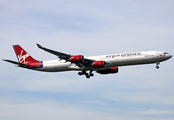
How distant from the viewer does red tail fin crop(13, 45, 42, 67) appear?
64625 millimetres

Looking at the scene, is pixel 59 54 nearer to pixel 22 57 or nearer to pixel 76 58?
pixel 76 58

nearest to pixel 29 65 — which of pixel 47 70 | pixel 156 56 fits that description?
pixel 47 70

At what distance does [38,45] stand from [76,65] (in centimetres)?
998

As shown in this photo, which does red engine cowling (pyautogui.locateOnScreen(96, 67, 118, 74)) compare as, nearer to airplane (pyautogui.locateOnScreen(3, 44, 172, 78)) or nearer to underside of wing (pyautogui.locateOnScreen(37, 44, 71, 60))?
airplane (pyautogui.locateOnScreen(3, 44, 172, 78))

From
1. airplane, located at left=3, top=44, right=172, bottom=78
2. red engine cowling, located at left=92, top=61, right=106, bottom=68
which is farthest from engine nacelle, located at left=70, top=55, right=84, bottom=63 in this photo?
red engine cowling, located at left=92, top=61, right=106, bottom=68

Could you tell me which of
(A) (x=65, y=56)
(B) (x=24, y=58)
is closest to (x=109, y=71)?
(A) (x=65, y=56)

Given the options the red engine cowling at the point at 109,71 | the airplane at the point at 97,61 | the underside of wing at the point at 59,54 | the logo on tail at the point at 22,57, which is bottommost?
the red engine cowling at the point at 109,71

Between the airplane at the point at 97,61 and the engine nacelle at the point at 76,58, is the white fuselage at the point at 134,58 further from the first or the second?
the engine nacelle at the point at 76,58

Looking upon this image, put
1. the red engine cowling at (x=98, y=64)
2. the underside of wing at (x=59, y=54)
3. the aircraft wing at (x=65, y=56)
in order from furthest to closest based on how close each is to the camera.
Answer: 1. the red engine cowling at (x=98, y=64)
2. the aircraft wing at (x=65, y=56)
3. the underside of wing at (x=59, y=54)

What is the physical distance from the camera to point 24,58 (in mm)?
67312

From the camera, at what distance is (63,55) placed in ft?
185

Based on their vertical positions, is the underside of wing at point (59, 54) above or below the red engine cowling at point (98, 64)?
above

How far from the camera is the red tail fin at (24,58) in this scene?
2544 inches

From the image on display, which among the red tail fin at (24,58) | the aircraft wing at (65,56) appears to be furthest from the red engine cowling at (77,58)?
the red tail fin at (24,58)
